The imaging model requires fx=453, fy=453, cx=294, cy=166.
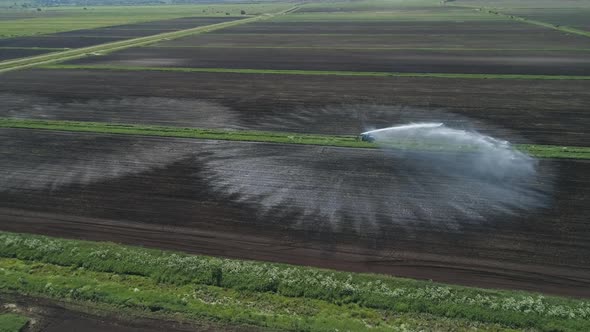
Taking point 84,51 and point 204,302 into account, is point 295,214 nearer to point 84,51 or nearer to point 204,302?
point 204,302

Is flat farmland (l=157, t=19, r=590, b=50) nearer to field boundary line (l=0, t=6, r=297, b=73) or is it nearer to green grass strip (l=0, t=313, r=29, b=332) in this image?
field boundary line (l=0, t=6, r=297, b=73)

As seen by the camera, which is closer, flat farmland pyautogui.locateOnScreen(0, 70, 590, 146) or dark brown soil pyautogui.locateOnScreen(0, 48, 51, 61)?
flat farmland pyautogui.locateOnScreen(0, 70, 590, 146)

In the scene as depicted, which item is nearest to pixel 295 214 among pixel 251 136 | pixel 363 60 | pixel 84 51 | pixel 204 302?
pixel 204 302

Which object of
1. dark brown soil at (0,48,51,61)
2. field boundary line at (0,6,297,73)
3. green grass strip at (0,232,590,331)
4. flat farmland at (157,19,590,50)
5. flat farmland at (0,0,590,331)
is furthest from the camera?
flat farmland at (157,19,590,50)

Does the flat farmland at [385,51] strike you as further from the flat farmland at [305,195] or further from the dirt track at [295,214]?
the dirt track at [295,214]

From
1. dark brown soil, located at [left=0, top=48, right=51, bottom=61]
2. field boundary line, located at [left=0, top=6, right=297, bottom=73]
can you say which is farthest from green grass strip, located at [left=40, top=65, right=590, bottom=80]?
dark brown soil, located at [left=0, top=48, right=51, bottom=61]

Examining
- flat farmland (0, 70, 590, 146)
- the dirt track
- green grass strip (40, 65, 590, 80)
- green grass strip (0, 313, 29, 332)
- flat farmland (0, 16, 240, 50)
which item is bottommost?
green grass strip (0, 313, 29, 332)

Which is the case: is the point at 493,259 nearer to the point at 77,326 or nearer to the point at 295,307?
the point at 295,307

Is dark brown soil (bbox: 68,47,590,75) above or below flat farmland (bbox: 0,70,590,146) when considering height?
above
